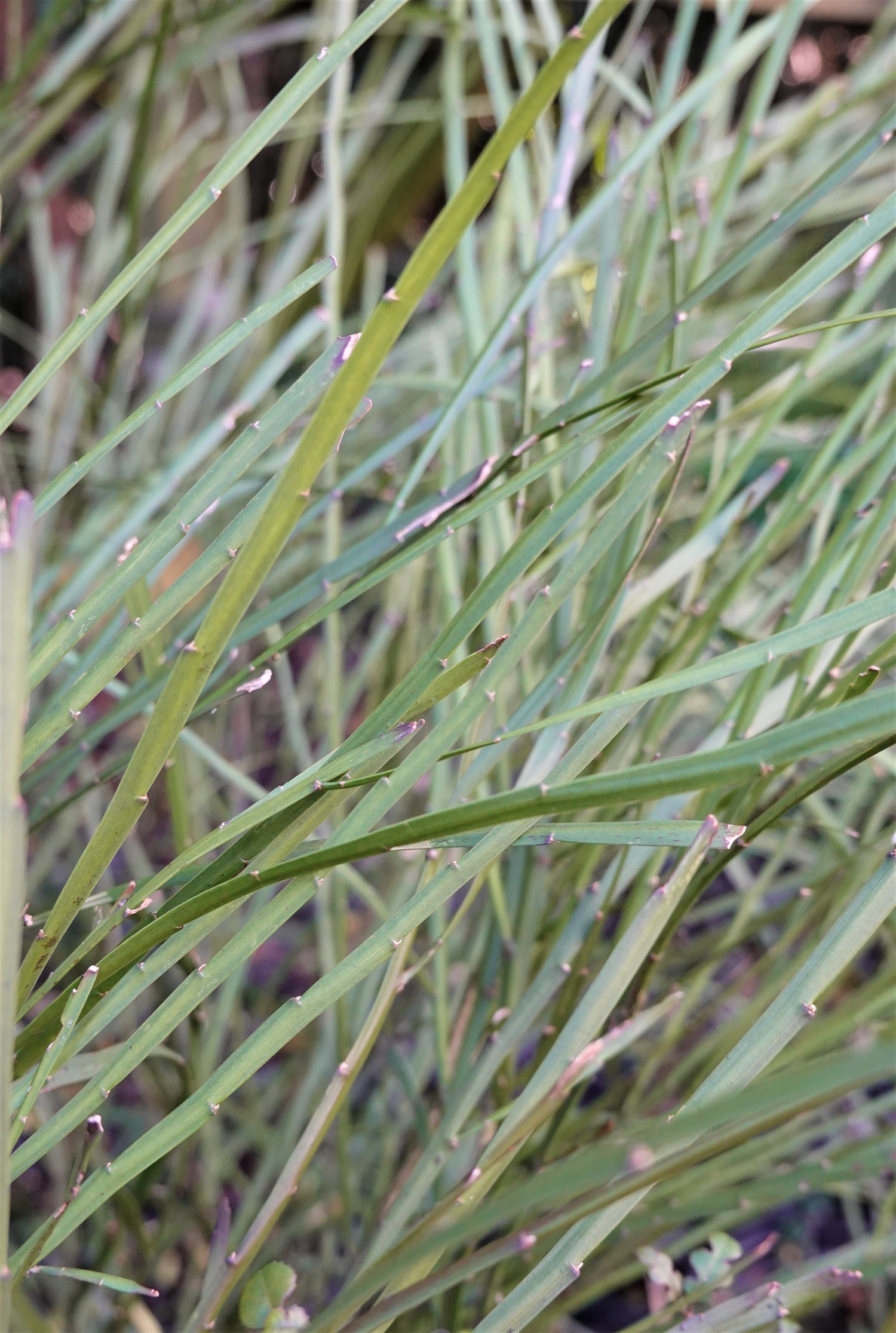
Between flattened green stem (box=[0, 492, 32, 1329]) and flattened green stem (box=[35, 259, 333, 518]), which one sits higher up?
flattened green stem (box=[35, 259, 333, 518])

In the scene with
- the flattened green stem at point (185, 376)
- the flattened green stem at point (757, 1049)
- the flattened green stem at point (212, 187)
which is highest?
the flattened green stem at point (212, 187)

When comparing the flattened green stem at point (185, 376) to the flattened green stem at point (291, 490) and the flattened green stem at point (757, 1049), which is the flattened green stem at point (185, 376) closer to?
the flattened green stem at point (291, 490)

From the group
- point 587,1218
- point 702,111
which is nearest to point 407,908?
point 587,1218

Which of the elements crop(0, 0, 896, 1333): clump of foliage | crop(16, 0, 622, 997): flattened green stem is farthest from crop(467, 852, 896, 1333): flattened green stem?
crop(16, 0, 622, 997): flattened green stem

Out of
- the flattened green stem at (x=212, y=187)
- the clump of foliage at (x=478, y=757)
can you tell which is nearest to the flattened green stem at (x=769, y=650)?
the clump of foliage at (x=478, y=757)

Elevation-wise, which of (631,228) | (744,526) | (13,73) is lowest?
(744,526)

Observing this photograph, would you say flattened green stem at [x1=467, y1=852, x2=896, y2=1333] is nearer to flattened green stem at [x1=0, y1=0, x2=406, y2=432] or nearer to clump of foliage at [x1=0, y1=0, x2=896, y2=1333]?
clump of foliage at [x1=0, y1=0, x2=896, y2=1333]

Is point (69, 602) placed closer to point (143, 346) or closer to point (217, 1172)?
point (217, 1172)

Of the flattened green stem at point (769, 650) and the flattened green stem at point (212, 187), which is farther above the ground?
the flattened green stem at point (212, 187)
